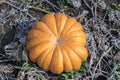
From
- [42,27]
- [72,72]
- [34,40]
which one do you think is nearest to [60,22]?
[42,27]

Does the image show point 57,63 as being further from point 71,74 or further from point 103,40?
point 103,40

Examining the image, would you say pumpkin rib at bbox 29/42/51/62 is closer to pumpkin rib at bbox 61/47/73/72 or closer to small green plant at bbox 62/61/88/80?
pumpkin rib at bbox 61/47/73/72

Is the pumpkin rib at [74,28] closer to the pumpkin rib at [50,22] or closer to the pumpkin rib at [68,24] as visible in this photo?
the pumpkin rib at [68,24]

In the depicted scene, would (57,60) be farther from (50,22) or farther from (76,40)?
(50,22)

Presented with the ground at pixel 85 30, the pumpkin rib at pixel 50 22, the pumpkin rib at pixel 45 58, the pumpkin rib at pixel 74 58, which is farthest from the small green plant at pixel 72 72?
the pumpkin rib at pixel 50 22

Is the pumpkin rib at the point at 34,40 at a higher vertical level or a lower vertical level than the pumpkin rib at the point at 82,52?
higher

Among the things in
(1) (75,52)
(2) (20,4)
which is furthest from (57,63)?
(2) (20,4)

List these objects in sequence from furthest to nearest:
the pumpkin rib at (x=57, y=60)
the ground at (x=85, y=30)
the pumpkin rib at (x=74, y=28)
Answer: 1. the ground at (x=85, y=30)
2. the pumpkin rib at (x=74, y=28)
3. the pumpkin rib at (x=57, y=60)
